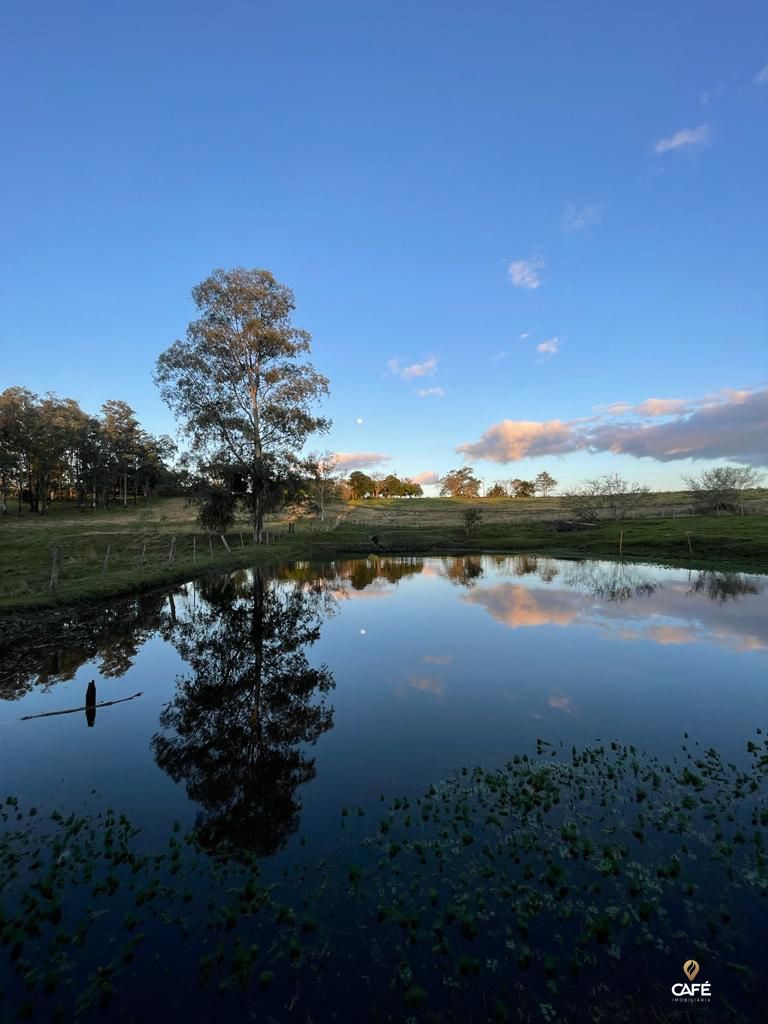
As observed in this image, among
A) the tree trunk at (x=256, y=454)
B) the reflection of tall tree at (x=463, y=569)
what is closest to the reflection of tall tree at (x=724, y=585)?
the reflection of tall tree at (x=463, y=569)

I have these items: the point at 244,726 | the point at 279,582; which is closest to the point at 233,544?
the point at 279,582

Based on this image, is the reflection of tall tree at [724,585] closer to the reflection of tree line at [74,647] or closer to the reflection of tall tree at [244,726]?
the reflection of tall tree at [244,726]

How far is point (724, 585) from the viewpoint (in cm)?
3178

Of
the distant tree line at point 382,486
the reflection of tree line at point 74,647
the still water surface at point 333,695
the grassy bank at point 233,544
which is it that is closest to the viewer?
the still water surface at point 333,695

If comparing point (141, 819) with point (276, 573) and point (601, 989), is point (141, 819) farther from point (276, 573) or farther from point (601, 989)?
point (276, 573)

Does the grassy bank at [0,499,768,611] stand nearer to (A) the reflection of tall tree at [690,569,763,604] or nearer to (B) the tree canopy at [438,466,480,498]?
(A) the reflection of tall tree at [690,569,763,604]

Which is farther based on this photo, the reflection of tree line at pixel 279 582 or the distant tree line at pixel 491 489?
the distant tree line at pixel 491 489

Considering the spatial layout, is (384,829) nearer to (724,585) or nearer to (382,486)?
(724,585)

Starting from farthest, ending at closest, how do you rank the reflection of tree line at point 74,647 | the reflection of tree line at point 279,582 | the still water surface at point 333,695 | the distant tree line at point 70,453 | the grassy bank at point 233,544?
1. the distant tree line at point 70,453
2. the grassy bank at point 233,544
3. the reflection of tree line at point 279,582
4. the reflection of tree line at point 74,647
5. the still water surface at point 333,695

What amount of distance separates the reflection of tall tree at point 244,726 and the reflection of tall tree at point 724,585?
25.0 metres

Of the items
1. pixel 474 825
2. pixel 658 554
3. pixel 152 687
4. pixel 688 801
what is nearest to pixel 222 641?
pixel 152 687

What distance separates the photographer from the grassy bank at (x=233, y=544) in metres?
28.3

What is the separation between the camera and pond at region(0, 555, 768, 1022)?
15.7ft

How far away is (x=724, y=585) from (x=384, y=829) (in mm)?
34262
